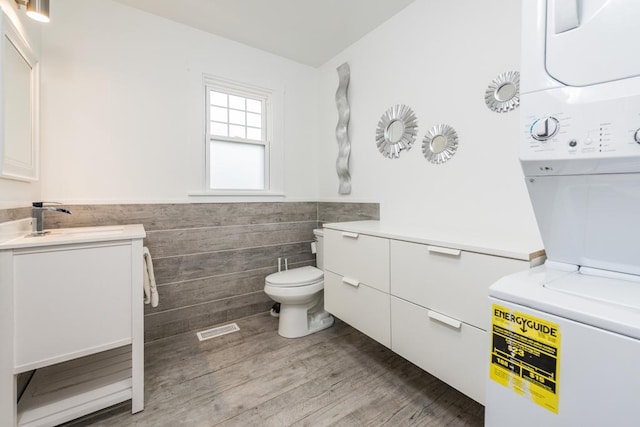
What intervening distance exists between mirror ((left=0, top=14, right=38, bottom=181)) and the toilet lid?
161 cm

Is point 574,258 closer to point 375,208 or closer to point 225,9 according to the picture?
point 375,208

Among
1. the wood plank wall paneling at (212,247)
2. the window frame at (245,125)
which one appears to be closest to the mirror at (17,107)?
the wood plank wall paneling at (212,247)

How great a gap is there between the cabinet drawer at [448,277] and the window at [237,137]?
1681 mm

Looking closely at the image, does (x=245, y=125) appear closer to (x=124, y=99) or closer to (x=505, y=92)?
(x=124, y=99)

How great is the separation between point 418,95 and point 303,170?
137 centimetres

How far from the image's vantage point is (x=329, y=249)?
207 cm

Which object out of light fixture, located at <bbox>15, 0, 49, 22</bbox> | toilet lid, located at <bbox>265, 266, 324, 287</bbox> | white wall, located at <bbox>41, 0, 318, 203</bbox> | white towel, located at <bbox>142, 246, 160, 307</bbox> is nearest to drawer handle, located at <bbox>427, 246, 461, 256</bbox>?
toilet lid, located at <bbox>265, 266, 324, 287</bbox>

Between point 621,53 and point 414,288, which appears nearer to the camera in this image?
point 621,53

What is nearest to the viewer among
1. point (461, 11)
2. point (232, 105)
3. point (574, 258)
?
point (574, 258)

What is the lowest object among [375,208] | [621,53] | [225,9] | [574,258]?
[574,258]

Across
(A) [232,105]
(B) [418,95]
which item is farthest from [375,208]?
(A) [232,105]

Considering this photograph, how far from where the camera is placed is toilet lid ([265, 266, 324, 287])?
2.13 metres

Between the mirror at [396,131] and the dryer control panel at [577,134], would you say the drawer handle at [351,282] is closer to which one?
the mirror at [396,131]

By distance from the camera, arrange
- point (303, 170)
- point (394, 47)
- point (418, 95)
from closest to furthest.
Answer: point (418, 95), point (394, 47), point (303, 170)
